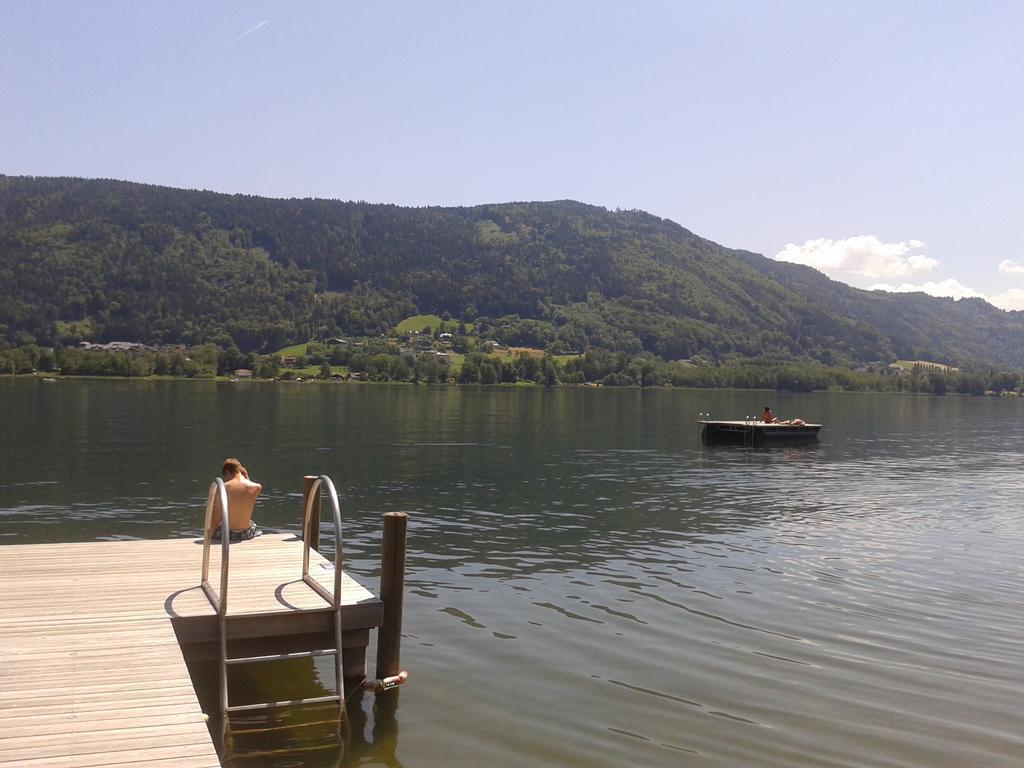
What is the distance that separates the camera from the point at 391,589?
499 inches

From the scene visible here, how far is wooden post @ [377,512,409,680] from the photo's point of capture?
12664mm

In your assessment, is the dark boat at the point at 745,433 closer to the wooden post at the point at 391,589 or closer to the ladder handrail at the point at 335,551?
the ladder handrail at the point at 335,551

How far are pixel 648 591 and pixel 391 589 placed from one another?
332 inches

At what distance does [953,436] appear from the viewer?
84.4 meters

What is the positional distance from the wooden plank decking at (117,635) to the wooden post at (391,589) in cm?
30

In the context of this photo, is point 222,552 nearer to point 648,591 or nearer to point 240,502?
point 240,502

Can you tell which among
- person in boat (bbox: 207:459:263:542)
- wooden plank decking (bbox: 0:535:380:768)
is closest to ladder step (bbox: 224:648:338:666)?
wooden plank decking (bbox: 0:535:380:768)

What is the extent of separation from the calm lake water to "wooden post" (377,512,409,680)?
650 mm

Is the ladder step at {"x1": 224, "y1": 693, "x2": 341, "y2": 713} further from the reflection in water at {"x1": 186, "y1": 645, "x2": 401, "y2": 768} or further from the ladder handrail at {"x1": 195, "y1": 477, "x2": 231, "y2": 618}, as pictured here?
the ladder handrail at {"x1": 195, "y1": 477, "x2": 231, "y2": 618}

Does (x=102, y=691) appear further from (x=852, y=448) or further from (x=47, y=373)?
(x=47, y=373)

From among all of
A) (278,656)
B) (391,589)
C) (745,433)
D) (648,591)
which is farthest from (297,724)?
(745,433)

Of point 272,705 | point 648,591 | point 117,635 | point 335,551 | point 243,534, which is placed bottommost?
point 648,591

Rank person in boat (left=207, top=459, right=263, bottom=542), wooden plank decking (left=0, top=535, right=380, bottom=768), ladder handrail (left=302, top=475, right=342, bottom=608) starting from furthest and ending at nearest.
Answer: person in boat (left=207, top=459, right=263, bottom=542) → ladder handrail (left=302, top=475, right=342, bottom=608) → wooden plank decking (left=0, top=535, right=380, bottom=768)

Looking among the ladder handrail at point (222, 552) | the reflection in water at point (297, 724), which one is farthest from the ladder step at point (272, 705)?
the ladder handrail at point (222, 552)
